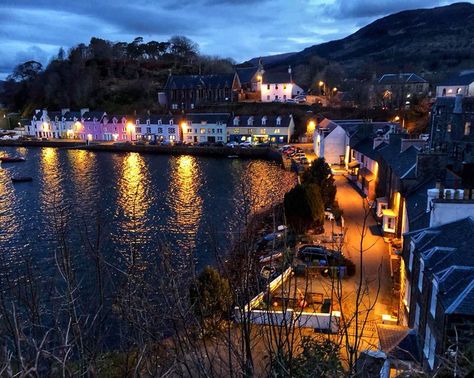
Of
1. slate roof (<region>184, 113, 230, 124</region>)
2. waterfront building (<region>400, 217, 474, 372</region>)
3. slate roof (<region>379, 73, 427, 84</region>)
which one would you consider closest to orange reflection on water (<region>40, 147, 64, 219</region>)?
waterfront building (<region>400, 217, 474, 372</region>)

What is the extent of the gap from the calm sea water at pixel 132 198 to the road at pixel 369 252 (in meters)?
5.95

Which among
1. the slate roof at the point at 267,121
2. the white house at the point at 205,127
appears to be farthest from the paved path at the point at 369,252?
the white house at the point at 205,127

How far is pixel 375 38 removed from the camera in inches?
7205

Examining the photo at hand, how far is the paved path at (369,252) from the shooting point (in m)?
15.4

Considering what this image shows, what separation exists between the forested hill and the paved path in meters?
64.9

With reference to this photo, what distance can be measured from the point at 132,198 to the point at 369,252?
892 inches

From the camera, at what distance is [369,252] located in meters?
19.5

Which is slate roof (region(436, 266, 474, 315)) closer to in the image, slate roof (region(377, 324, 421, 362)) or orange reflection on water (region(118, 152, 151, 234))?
slate roof (region(377, 324, 421, 362))

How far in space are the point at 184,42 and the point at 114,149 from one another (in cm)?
6216

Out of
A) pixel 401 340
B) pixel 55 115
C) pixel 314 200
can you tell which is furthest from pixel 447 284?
pixel 55 115

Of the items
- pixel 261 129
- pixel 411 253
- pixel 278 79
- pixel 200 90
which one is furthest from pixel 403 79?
pixel 411 253

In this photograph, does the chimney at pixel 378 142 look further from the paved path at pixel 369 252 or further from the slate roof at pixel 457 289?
the slate roof at pixel 457 289

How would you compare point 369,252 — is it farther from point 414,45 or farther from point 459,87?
point 414,45

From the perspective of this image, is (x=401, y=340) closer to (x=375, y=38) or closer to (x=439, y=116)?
(x=439, y=116)
